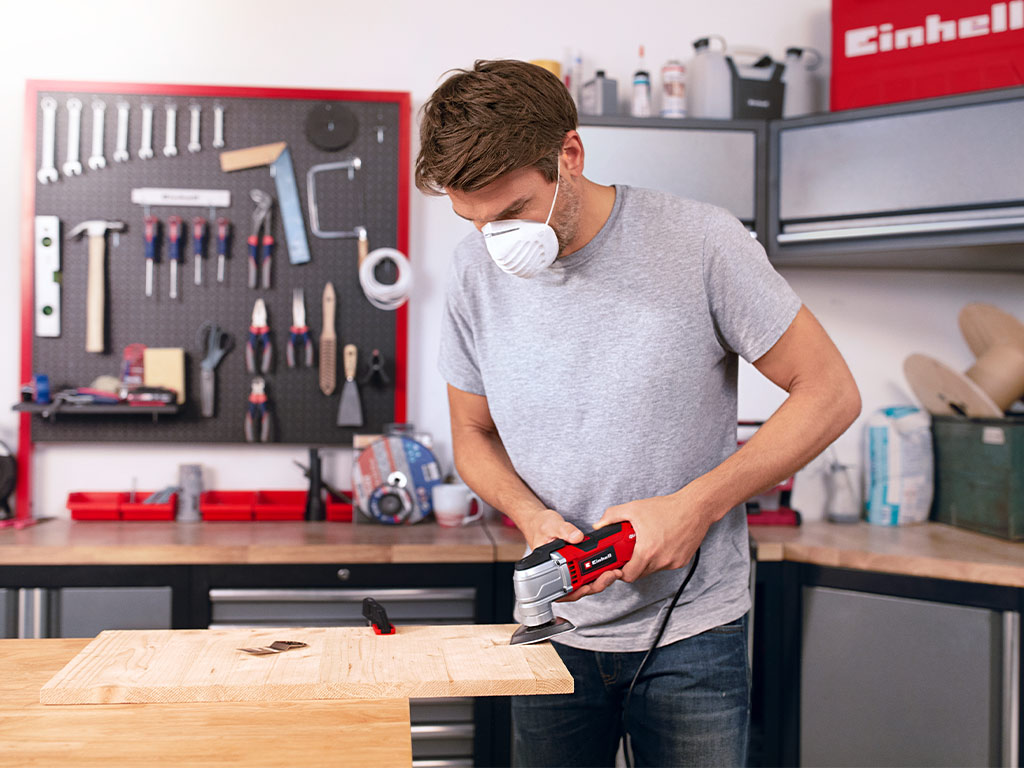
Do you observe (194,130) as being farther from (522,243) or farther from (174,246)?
(522,243)

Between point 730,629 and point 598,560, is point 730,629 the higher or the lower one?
the lower one

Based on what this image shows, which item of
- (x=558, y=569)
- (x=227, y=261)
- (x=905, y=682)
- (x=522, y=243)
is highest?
(x=227, y=261)

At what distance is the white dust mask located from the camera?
1.21 metres

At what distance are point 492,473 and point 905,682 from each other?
3.94ft

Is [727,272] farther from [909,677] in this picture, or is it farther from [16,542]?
[16,542]

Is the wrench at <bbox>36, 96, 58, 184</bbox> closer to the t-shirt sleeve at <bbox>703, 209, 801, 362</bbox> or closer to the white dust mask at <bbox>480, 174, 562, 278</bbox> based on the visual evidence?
the white dust mask at <bbox>480, 174, 562, 278</bbox>

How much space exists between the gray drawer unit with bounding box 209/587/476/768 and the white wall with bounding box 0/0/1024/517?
22.4 inches

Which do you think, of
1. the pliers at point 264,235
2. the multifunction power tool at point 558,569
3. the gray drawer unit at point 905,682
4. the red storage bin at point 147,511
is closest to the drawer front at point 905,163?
the gray drawer unit at point 905,682

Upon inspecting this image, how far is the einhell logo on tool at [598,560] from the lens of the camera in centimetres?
109

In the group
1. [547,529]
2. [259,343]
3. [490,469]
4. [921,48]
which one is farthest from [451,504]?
[921,48]

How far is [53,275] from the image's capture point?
2.45m

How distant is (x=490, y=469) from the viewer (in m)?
1.42

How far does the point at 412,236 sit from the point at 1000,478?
172cm

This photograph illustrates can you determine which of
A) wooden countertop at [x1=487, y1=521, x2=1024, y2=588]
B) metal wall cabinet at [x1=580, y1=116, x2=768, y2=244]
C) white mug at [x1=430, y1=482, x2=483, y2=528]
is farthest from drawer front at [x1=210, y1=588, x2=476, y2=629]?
metal wall cabinet at [x1=580, y1=116, x2=768, y2=244]
